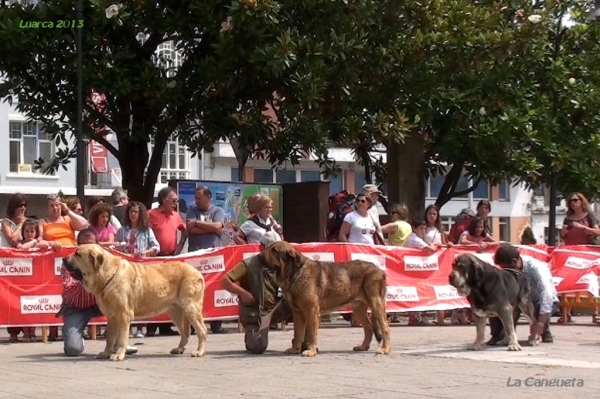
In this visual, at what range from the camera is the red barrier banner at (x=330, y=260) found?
1516 centimetres

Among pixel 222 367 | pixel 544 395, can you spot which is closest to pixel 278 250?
pixel 222 367

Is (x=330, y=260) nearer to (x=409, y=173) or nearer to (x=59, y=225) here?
(x=59, y=225)

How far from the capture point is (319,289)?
13.0 m

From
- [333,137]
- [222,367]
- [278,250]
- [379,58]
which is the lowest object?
[222,367]

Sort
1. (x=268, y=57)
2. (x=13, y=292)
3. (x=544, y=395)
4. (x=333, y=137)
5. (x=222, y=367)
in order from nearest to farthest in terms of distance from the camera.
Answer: (x=544, y=395)
(x=222, y=367)
(x=13, y=292)
(x=268, y=57)
(x=333, y=137)

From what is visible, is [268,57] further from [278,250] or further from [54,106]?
[278,250]

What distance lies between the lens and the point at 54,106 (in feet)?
68.0

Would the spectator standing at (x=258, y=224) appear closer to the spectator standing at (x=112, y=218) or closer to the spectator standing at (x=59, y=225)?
the spectator standing at (x=112, y=218)

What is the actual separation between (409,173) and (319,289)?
48.7 ft

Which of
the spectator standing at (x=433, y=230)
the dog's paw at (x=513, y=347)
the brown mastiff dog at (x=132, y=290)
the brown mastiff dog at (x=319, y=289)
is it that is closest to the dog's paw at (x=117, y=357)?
the brown mastiff dog at (x=132, y=290)

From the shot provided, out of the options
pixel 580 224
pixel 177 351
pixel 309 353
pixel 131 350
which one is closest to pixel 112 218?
pixel 131 350

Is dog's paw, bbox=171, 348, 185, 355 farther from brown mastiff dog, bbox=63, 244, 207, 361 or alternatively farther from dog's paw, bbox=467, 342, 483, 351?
dog's paw, bbox=467, 342, 483, 351

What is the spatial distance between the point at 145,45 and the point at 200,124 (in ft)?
5.46

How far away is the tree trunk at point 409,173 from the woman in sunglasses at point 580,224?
25.9 ft
